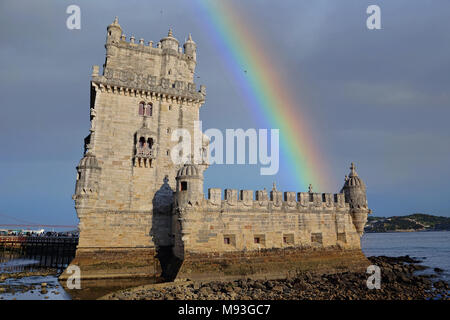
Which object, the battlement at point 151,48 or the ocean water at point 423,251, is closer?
the battlement at point 151,48

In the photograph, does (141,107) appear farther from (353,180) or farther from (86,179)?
(353,180)

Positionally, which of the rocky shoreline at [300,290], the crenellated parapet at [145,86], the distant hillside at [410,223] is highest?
the crenellated parapet at [145,86]

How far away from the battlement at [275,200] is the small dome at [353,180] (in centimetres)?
134

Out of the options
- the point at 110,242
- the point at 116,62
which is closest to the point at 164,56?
the point at 116,62

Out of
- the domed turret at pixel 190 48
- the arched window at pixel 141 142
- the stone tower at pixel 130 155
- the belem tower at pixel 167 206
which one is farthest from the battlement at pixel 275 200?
the domed turret at pixel 190 48

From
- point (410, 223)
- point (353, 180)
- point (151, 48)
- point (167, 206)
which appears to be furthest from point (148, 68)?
point (410, 223)

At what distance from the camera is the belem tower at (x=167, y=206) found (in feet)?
70.4

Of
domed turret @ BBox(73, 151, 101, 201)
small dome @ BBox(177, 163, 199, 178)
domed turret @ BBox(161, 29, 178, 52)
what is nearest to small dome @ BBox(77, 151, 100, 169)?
domed turret @ BBox(73, 151, 101, 201)

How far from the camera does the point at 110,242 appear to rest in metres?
22.7

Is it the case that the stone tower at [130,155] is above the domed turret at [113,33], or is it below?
below

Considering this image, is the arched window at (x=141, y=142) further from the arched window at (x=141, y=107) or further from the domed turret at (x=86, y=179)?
the domed turret at (x=86, y=179)

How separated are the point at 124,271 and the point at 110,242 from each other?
2540mm

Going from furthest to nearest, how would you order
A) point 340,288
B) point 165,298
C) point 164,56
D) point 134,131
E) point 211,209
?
point 164,56
point 134,131
point 211,209
point 340,288
point 165,298
